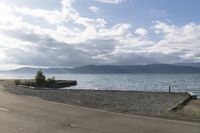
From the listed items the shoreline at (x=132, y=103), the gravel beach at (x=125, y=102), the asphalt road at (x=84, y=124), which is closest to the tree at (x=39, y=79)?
the gravel beach at (x=125, y=102)

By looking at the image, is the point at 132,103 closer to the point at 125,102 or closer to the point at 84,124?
the point at 125,102

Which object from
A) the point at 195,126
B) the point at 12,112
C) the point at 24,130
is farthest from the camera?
the point at 12,112

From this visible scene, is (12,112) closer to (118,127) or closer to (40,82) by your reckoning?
(118,127)

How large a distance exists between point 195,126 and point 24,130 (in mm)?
6098

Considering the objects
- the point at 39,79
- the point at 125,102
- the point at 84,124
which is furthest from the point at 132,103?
the point at 39,79

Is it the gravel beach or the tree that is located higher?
the tree

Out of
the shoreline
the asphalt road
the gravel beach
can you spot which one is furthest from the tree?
the asphalt road

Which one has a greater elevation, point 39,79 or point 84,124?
point 39,79

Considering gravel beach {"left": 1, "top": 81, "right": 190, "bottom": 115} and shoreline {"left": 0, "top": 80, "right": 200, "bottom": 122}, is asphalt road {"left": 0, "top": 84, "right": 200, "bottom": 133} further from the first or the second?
gravel beach {"left": 1, "top": 81, "right": 190, "bottom": 115}

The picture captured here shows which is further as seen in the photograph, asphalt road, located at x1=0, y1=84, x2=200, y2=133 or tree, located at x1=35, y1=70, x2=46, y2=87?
tree, located at x1=35, y1=70, x2=46, y2=87

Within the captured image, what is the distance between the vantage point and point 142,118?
14914 mm

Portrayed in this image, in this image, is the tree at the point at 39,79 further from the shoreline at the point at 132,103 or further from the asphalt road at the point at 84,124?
the asphalt road at the point at 84,124

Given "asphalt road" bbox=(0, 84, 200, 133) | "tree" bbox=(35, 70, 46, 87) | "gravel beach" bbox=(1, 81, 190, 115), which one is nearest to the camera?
"asphalt road" bbox=(0, 84, 200, 133)

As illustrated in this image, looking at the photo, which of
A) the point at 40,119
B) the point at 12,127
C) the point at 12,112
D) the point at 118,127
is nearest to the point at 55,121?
the point at 40,119
